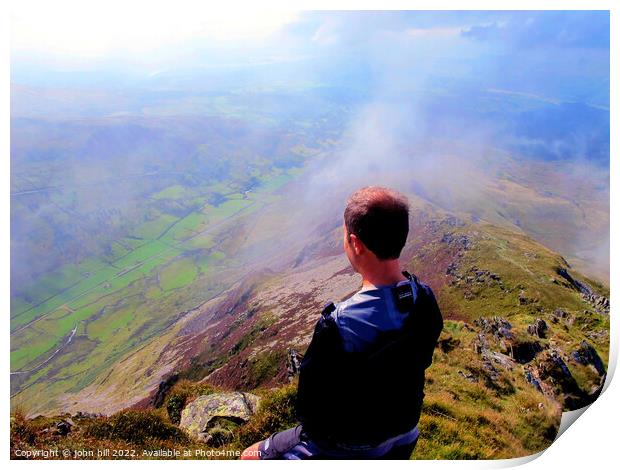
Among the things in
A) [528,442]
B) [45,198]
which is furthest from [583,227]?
[45,198]

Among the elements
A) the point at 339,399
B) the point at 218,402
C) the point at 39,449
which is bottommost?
the point at 39,449

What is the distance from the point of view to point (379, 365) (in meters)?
3.67

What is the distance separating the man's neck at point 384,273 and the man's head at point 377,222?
0.07 m

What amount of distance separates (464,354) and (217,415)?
7858 mm

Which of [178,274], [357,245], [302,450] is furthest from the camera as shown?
[178,274]

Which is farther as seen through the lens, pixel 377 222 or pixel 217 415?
pixel 217 415

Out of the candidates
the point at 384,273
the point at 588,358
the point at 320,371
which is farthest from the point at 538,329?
the point at 320,371

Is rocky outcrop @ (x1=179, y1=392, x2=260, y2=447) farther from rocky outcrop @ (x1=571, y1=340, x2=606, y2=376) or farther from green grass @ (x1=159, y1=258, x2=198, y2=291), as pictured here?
green grass @ (x1=159, y1=258, x2=198, y2=291)

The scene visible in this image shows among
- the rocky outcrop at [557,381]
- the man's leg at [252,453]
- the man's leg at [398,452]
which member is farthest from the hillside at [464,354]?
the man's leg at [398,452]

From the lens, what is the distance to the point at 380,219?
351 centimetres

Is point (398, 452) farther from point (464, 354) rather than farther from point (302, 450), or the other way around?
point (464, 354)

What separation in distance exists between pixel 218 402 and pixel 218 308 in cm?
8743
